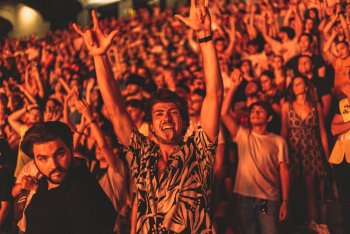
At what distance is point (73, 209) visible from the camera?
261 centimetres

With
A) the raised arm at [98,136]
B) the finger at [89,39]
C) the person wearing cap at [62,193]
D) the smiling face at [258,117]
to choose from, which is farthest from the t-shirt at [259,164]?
the person wearing cap at [62,193]

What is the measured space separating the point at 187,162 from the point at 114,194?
223 centimetres

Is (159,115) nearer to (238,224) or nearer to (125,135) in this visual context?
(125,135)

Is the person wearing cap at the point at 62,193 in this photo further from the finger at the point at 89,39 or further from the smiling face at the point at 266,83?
the smiling face at the point at 266,83

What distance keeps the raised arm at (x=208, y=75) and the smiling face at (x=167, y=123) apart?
14cm

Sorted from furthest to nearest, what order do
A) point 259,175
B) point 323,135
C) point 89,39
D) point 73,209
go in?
point 323,135
point 259,175
point 89,39
point 73,209

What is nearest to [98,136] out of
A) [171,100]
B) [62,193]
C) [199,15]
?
[171,100]

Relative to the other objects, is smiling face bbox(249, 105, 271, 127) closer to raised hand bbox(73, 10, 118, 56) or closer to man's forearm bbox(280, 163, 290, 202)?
man's forearm bbox(280, 163, 290, 202)

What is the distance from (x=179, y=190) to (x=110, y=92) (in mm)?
730

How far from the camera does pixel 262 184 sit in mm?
5559

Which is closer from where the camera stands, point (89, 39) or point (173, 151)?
point (173, 151)

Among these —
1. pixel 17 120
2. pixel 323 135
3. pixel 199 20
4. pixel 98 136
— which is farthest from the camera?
pixel 17 120

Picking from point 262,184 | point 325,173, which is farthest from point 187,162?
point 325,173

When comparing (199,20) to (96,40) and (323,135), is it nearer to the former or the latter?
(96,40)
